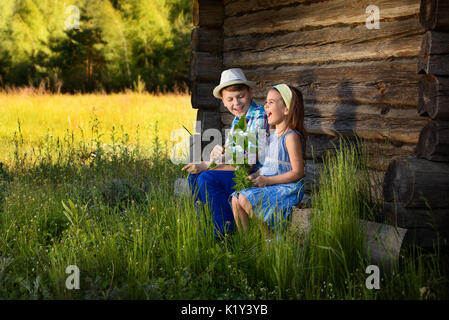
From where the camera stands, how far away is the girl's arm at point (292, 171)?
13.2 ft

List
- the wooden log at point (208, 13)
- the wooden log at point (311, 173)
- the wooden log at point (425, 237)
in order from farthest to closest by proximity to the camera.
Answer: the wooden log at point (208, 13) → the wooden log at point (311, 173) → the wooden log at point (425, 237)

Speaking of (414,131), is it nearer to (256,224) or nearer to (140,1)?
(256,224)

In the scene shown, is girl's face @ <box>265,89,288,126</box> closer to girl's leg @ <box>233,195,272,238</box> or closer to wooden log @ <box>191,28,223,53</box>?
girl's leg @ <box>233,195,272,238</box>

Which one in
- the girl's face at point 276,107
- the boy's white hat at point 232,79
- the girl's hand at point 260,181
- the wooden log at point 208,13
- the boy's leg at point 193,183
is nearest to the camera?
the girl's hand at point 260,181

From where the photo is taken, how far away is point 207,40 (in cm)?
722

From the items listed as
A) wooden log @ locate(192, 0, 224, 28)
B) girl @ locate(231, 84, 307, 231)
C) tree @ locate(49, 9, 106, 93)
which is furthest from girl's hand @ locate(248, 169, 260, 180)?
tree @ locate(49, 9, 106, 93)

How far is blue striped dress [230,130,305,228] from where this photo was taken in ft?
13.2

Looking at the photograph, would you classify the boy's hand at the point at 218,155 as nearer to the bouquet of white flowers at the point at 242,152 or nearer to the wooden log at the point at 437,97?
the bouquet of white flowers at the point at 242,152

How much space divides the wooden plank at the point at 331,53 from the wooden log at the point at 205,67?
132 mm

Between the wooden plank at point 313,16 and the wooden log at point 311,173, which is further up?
the wooden plank at point 313,16

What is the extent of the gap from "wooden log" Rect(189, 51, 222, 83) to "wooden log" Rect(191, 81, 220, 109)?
0.30 ft

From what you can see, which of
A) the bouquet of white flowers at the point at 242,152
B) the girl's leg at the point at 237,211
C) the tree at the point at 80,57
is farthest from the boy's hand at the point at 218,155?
the tree at the point at 80,57

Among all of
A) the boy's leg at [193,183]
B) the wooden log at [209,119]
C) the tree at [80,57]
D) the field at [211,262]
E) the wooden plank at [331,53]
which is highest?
the tree at [80,57]
